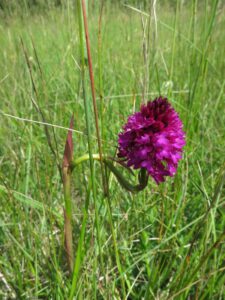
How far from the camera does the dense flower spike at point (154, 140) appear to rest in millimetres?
504

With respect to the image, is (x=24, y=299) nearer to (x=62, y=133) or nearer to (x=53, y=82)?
(x=62, y=133)

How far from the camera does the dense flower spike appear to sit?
50 centimetres

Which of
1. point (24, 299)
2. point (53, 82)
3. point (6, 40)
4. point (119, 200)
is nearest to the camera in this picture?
point (24, 299)

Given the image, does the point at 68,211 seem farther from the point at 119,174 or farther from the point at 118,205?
the point at 118,205

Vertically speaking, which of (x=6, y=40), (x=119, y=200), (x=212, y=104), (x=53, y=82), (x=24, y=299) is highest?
(x=6, y=40)

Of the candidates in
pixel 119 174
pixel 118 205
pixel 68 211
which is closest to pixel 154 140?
pixel 119 174

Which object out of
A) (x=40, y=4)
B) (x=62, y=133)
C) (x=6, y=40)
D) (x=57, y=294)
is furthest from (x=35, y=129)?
(x=6, y=40)

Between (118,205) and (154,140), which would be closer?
(154,140)

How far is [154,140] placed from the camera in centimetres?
51

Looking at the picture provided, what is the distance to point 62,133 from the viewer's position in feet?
3.93

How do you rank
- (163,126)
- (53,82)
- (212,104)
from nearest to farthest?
(163,126), (212,104), (53,82)

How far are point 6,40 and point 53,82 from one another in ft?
2.47

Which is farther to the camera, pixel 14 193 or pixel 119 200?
pixel 119 200

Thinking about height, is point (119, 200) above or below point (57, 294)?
above
